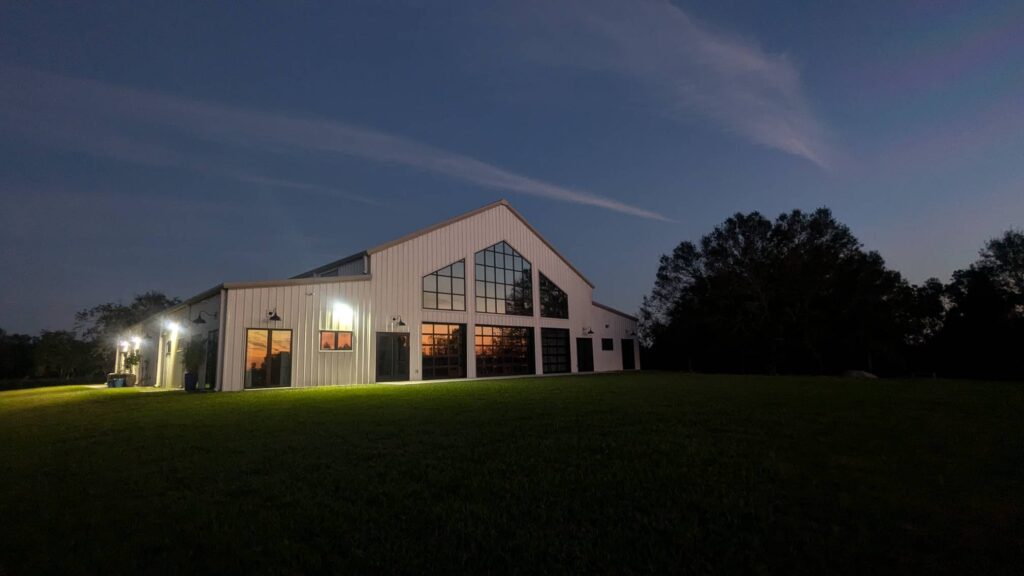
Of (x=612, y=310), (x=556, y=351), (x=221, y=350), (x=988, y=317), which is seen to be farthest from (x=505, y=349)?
(x=988, y=317)

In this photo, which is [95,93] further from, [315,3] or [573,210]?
[573,210]

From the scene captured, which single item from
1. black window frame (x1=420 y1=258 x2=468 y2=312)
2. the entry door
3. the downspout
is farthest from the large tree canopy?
the downspout

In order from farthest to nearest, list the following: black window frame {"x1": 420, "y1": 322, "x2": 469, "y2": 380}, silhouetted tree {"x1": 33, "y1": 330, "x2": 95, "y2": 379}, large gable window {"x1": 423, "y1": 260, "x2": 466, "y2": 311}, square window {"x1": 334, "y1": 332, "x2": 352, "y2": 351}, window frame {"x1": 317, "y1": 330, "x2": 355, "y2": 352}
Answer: silhouetted tree {"x1": 33, "y1": 330, "x2": 95, "y2": 379} → large gable window {"x1": 423, "y1": 260, "x2": 466, "y2": 311} → black window frame {"x1": 420, "y1": 322, "x2": 469, "y2": 380} → square window {"x1": 334, "y1": 332, "x2": 352, "y2": 351} → window frame {"x1": 317, "y1": 330, "x2": 355, "y2": 352}

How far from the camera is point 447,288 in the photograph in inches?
925

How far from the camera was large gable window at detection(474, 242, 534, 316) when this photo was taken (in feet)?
82.2

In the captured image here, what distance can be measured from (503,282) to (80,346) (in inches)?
2283

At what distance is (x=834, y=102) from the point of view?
15555mm

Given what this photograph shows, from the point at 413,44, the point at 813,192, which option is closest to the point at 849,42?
the point at 413,44

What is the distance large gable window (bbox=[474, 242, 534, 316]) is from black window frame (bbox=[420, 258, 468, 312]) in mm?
997

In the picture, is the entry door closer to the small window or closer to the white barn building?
the white barn building

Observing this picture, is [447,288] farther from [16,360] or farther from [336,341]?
[16,360]

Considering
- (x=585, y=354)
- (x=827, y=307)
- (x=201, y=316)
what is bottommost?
(x=585, y=354)

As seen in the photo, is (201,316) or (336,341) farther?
(336,341)

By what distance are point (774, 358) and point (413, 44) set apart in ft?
106
